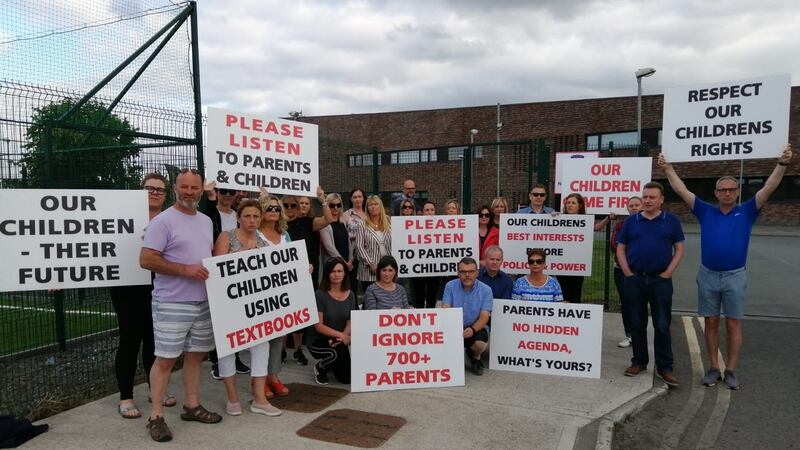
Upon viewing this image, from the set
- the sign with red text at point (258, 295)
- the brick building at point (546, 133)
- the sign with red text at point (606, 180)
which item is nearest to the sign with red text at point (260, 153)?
the sign with red text at point (258, 295)

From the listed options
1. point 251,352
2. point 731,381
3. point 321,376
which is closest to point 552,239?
point 731,381

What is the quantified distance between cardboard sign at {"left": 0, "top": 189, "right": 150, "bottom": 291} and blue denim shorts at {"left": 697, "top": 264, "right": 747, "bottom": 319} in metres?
5.30

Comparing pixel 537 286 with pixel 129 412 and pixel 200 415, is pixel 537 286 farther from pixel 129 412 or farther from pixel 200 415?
pixel 129 412

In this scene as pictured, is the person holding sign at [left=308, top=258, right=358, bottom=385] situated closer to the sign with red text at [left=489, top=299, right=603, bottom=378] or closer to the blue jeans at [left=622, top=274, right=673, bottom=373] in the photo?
the sign with red text at [left=489, top=299, right=603, bottom=378]

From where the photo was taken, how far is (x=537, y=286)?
586 cm

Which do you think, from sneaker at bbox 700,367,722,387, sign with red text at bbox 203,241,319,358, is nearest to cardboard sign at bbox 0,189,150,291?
sign with red text at bbox 203,241,319,358

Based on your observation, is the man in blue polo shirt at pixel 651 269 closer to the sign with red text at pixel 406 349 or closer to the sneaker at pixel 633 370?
the sneaker at pixel 633 370

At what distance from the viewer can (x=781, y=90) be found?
5.32 m

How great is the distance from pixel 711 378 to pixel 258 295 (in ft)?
15.1

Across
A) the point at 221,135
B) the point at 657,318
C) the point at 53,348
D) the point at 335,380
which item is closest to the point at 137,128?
the point at 221,135

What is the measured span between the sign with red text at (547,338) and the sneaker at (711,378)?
1.13 meters

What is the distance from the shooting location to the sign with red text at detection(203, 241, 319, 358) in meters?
4.12

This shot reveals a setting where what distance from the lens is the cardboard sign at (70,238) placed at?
4027 millimetres

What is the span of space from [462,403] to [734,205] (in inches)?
133
